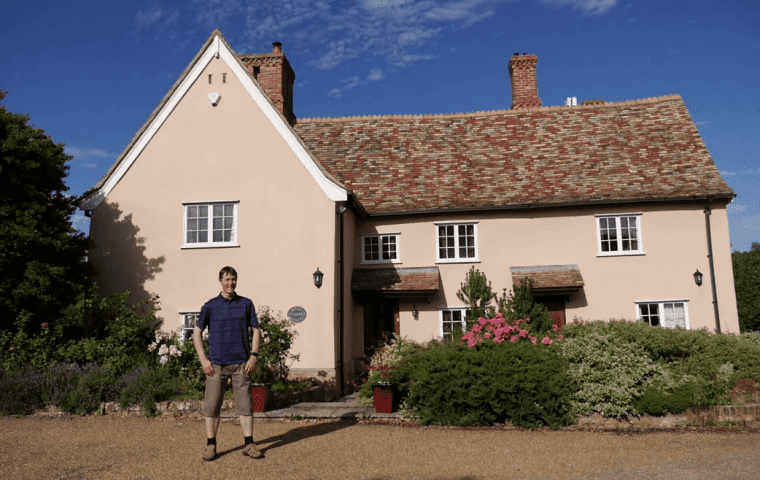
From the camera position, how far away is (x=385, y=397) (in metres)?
9.74

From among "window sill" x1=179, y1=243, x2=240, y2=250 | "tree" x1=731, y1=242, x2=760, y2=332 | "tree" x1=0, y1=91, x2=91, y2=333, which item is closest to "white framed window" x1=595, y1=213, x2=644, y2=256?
"window sill" x1=179, y1=243, x2=240, y2=250

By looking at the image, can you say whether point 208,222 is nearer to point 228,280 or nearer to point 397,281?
point 397,281

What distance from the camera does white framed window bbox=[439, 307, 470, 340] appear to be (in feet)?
50.7

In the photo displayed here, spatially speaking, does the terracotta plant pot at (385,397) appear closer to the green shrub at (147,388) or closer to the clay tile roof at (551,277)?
the green shrub at (147,388)

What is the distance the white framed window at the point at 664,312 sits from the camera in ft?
49.1

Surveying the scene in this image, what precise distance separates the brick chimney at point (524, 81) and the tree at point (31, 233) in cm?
1536

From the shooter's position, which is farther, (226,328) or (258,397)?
(258,397)

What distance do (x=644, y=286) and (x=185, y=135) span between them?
13621 millimetres

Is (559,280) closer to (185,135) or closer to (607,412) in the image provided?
(607,412)

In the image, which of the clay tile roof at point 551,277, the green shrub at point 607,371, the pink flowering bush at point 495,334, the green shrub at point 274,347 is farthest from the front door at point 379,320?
the green shrub at point 607,371

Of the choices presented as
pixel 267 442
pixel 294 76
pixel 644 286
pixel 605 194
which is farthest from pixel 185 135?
pixel 644 286

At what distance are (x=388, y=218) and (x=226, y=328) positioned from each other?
32.3 feet

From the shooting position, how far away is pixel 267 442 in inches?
303

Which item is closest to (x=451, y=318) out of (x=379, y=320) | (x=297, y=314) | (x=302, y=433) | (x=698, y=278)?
(x=379, y=320)
